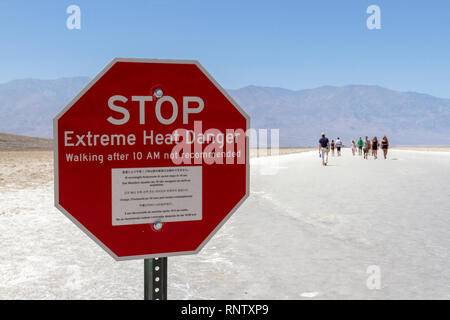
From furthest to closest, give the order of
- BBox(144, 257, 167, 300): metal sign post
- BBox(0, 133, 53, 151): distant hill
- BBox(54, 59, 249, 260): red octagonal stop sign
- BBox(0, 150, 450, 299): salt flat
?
BBox(0, 133, 53, 151): distant hill → BBox(0, 150, 450, 299): salt flat → BBox(144, 257, 167, 300): metal sign post → BBox(54, 59, 249, 260): red octagonal stop sign

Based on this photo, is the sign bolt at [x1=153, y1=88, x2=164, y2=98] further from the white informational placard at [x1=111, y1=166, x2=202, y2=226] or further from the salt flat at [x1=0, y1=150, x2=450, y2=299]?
the salt flat at [x1=0, y1=150, x2=450, y2=299]

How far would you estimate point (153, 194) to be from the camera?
6.81 feet

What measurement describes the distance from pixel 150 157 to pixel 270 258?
127 inches

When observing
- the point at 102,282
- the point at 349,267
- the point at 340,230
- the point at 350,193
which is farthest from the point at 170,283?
the point at 350,193

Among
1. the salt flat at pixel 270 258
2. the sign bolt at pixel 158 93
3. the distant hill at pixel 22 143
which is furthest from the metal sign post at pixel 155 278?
the distant hill at pixel 22 143

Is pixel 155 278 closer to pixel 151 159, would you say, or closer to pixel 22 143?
pixel 151 159

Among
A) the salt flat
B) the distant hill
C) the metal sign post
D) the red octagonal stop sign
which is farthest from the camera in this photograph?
the distant hill

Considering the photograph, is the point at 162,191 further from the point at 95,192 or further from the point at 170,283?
the point at 170,283

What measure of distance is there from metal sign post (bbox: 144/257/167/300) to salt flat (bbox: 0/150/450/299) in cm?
162

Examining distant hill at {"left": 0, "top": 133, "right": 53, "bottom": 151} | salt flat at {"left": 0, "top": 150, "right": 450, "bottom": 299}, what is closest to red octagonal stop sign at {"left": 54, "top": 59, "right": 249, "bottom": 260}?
salt flat at {"left": 0, "top": 150, "right": 450, "bottom": 299}

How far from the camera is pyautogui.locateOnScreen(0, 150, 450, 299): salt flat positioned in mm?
3891

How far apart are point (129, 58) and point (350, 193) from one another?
9955mm

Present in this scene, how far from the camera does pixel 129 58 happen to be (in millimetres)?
2027

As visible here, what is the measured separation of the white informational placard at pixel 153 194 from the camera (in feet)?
6.72
